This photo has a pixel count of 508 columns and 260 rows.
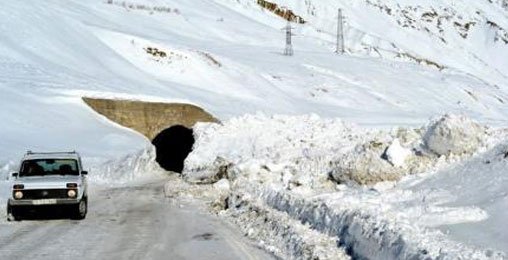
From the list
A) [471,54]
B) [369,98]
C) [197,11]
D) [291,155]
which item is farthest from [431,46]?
[291,155]

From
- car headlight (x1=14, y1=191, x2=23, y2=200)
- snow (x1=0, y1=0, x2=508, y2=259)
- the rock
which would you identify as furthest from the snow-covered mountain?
car headlight (x1=14, y1=191, x2=23, y2=200)

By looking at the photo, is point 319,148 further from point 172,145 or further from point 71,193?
point 172,145

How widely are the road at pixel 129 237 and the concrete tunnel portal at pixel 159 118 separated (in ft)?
80.2

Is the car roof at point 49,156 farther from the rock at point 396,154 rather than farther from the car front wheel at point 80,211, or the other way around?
the rock at point 396,154

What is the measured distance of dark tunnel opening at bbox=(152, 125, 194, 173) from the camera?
150 ft

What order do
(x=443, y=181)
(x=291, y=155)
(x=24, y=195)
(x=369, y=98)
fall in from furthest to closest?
(x=369, y=98), (x=291, y=155), (x=24, y=195), (x=443, y=181)

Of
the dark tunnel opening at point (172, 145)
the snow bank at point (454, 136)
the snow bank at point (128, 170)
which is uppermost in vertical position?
the snow bank at point (454, 136)

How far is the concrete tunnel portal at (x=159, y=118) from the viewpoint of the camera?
4812cm

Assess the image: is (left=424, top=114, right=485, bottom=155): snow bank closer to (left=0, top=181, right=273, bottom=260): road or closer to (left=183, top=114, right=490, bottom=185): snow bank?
(left=183, top=114, right=490, bottom=185): snow bank

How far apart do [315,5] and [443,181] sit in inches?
5605

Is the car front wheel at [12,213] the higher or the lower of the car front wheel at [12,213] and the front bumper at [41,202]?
the lower

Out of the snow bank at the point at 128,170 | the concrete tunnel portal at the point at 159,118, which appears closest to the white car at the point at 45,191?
the snow bank at the point at 128,170

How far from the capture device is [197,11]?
113 metres

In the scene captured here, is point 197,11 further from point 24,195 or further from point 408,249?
point 408,249
